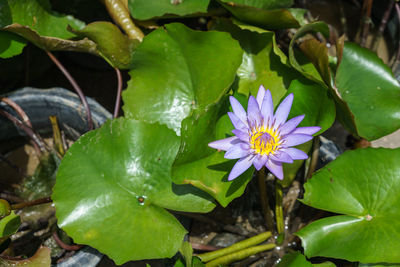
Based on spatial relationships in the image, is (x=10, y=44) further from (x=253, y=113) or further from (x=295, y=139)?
(x=295, y=139)

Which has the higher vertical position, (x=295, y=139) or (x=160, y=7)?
(x=160, y=7)

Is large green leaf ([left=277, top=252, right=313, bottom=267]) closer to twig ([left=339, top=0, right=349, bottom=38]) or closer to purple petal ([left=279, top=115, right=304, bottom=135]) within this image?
purple petal ([left=279, top=115, right=304, bottom=135])

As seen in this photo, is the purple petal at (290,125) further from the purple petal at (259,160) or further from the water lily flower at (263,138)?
the purple petal at (259,160)

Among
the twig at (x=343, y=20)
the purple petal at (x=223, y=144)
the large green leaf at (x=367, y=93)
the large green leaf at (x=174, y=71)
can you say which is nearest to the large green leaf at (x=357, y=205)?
the large green leaf at (x=367, y=93)

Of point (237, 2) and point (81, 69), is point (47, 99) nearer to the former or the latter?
point (81, 69)

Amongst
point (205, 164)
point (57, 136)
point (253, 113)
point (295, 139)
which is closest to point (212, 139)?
point (205, 164)

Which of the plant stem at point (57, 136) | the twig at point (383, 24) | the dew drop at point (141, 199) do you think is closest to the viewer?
the dew drop at point (141, 199)
